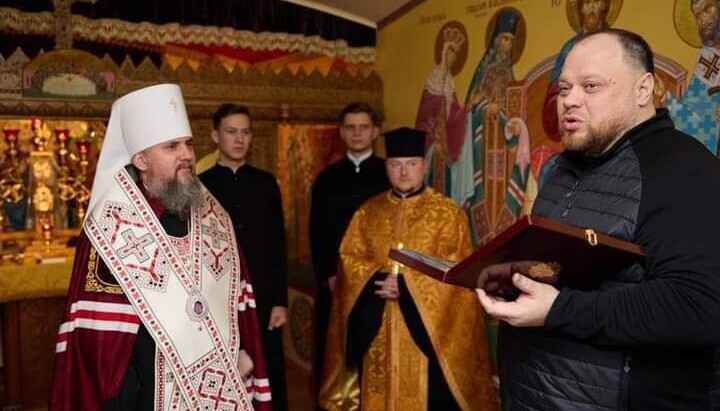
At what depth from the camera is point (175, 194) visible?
8.27 feet

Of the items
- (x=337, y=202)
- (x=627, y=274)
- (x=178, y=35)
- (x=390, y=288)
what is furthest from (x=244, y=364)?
(x=178, y=35)

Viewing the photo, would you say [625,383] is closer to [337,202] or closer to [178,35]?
[337,202]

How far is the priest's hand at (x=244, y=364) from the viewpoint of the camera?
2.63 m

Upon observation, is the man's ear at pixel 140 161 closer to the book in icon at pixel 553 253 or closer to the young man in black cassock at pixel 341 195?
the book in icon at pixel 553 253

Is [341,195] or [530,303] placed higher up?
[341,195]

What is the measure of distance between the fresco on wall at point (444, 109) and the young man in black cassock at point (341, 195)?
0.32 meters

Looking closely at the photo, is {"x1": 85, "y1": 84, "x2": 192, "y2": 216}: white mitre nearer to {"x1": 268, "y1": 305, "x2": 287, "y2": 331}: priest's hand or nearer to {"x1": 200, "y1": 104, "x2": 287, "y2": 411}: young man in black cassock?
{"x1": 200, "y1": 104, "x2": 287, "y2": 411}: young man in black cassock

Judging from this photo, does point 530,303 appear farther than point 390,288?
No

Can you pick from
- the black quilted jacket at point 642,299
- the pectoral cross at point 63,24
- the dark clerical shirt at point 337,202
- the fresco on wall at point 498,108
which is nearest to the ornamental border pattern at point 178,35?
the pectoral cross at point 63,24

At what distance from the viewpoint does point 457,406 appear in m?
3.23

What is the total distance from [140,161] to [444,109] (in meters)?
2.08

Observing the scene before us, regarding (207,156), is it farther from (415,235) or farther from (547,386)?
(547,386)

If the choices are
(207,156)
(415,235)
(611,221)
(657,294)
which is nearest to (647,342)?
(657,294)

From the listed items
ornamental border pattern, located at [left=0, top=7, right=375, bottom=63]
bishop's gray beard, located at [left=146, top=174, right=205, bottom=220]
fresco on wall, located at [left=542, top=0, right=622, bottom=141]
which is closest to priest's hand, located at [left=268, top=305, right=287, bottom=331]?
bishop's gray beard, located at [left=146, top=174, right=205, bottom=220]
